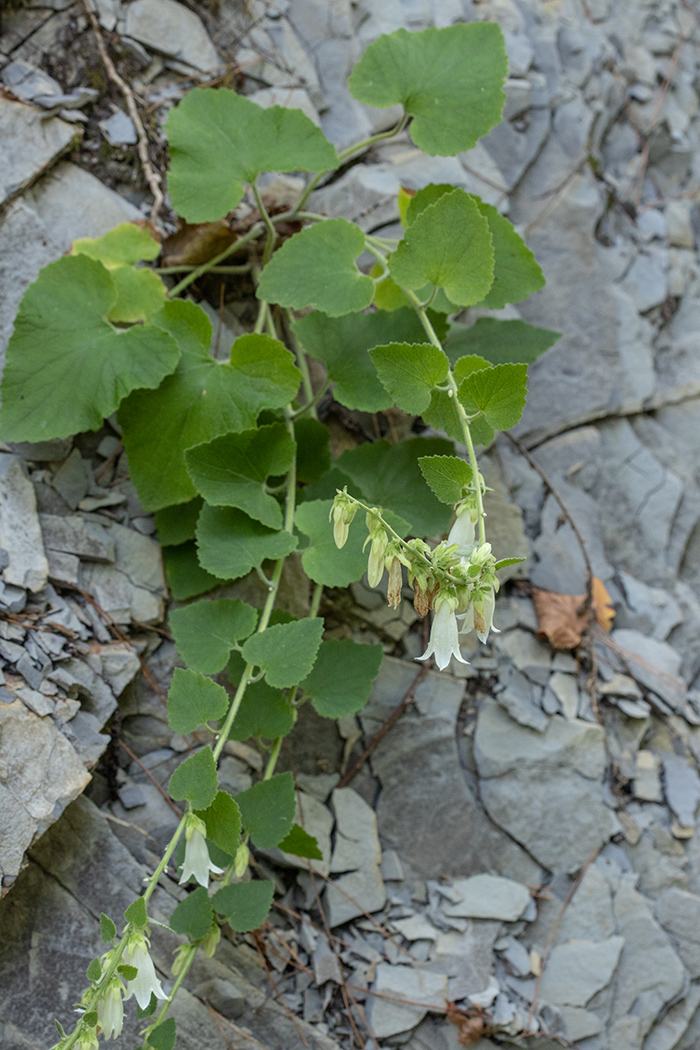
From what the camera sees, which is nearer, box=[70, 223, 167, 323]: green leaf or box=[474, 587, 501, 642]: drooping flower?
box=[474, 587, 501, 642]: drooping flower

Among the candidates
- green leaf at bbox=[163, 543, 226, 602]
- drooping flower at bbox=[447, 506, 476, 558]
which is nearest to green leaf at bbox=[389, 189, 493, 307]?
drooping flower at bbox=[447, 506, 476, 558]

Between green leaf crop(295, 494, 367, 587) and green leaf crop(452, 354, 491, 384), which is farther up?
green leaf crop(452, 354, 491, 384)

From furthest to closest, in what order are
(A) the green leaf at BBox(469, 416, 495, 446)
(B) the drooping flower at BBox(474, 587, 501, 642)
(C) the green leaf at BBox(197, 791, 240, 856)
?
(A) the green leaf at BBox(469, 416, 495, 446), (C) the green leaf at BBox(197, 791, 240, 856), (B) the drooping flower at BBox(474, 587, 501, 642)

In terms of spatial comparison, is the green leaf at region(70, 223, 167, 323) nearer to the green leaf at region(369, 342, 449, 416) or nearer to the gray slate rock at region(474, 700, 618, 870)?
the green leaf at region(369, 342, 449, 416)

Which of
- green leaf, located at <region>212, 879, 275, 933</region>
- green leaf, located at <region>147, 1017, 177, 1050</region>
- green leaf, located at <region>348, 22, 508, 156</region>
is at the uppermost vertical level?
green leaf, located at <region>348, 22, 508, 156</region>

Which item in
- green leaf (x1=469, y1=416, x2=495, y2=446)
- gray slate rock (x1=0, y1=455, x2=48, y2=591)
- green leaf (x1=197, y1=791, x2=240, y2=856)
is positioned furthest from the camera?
gray slate rock (x1=0, y1=455, x2=48, y2=591)

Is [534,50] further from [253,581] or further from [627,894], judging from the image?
[627,894]

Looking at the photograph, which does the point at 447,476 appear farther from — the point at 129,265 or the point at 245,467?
the point at 129,265

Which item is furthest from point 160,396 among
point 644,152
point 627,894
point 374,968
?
point 644,152
